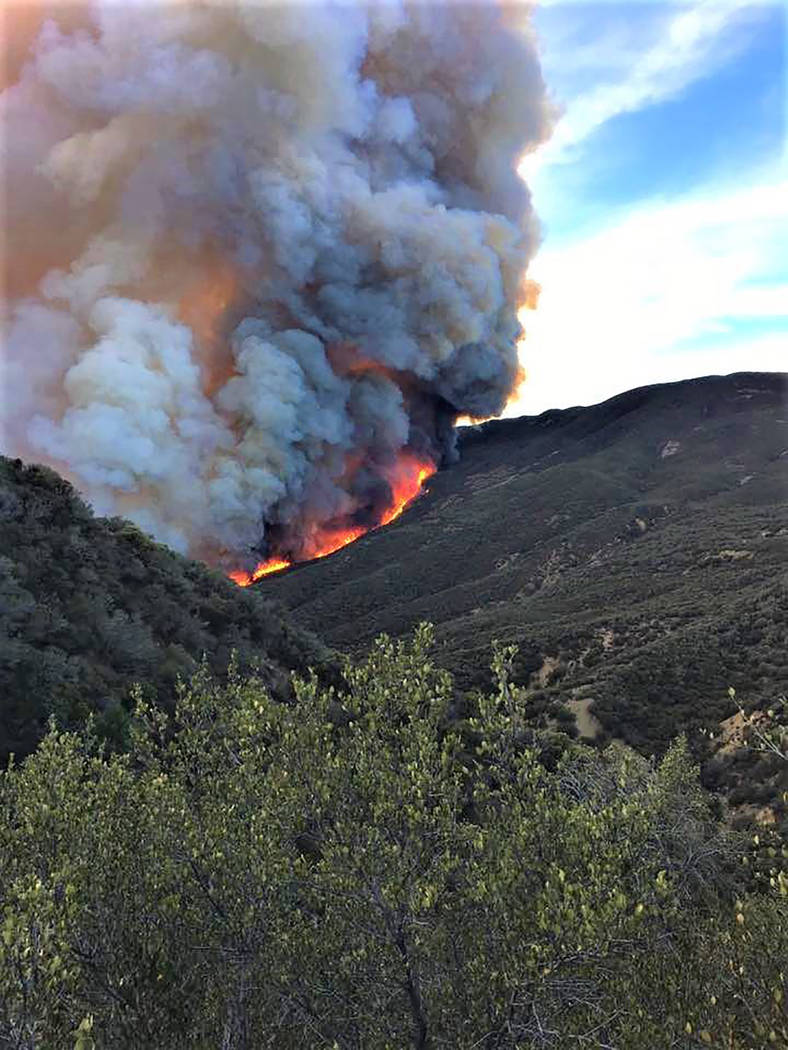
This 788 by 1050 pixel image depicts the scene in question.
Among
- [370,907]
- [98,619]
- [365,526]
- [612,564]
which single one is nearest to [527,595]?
[612,564]

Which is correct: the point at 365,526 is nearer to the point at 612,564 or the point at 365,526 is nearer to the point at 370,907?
the point at 612,564

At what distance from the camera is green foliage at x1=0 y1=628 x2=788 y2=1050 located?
505 centimetres

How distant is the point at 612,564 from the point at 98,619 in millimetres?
44008

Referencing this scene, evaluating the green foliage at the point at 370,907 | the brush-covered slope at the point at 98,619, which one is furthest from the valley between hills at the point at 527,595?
the green foliage at the point at 370,907

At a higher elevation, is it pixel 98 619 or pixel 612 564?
pixel 98 619

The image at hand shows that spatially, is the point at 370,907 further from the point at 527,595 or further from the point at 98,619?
the point at 527,595

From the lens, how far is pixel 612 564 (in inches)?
2042

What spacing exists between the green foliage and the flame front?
73388 mm

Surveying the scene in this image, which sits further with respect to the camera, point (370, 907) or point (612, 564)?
point (612, 564)

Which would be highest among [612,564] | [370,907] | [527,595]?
[612,564]

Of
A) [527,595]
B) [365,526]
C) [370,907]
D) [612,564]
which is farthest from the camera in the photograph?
[365,526]

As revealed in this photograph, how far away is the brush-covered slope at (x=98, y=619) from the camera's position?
534 inches

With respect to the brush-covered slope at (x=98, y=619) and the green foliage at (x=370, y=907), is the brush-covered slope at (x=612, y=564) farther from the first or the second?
the green foliage at (x=370, y=907)

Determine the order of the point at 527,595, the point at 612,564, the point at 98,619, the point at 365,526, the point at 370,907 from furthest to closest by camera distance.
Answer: the point at 365,526, the point at 527,595, the point at 612,564, the point at 98,619, the point at 370,907
